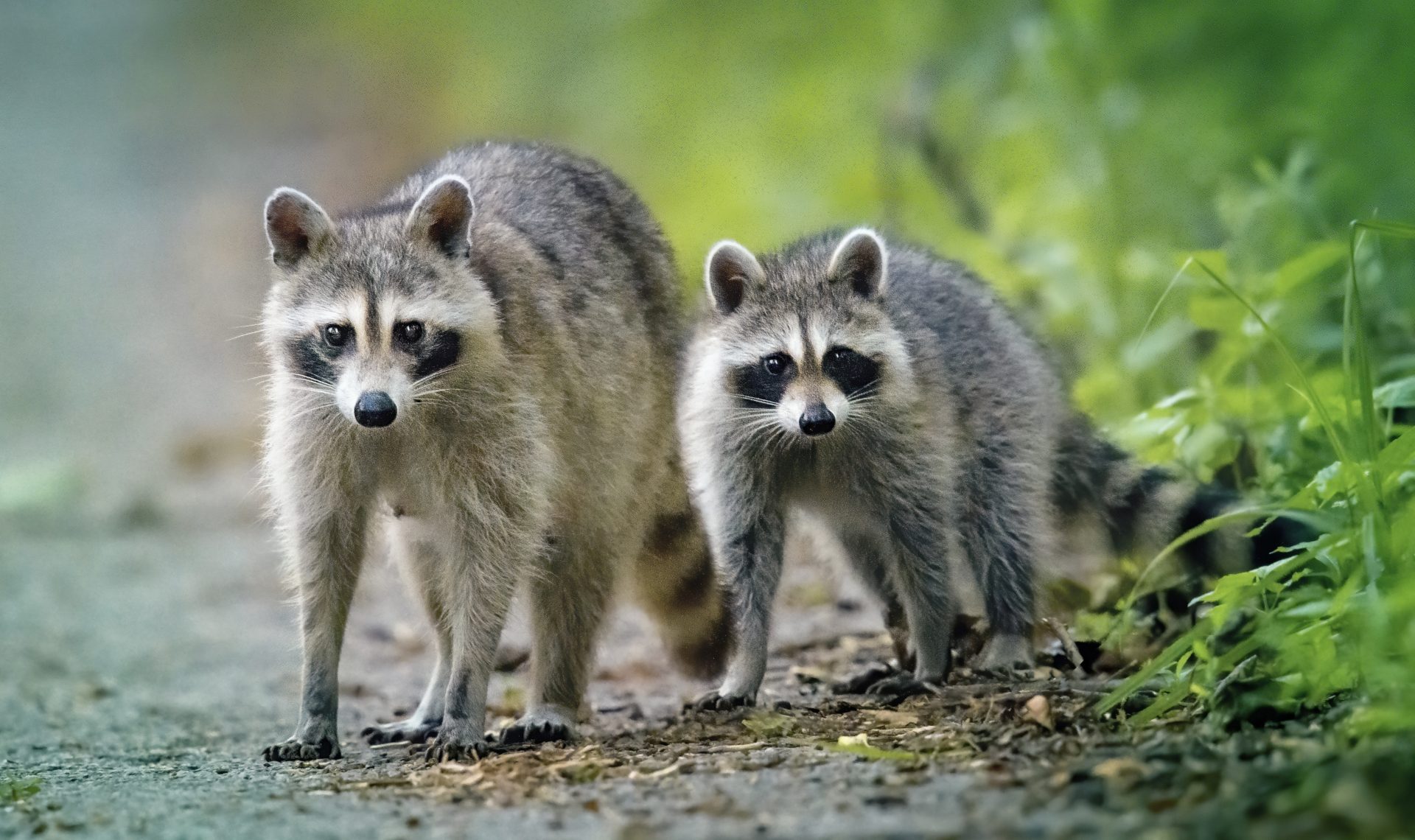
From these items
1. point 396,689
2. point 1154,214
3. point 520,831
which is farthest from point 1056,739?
point 1154,214

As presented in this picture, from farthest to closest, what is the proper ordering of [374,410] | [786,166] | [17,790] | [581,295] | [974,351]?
1. [786,166]
2. [974,351]
3. [581,295]
4. [374,410]
5. [17,790]

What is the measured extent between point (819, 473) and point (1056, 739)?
1.77 metres

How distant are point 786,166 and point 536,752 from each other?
23.1 ft

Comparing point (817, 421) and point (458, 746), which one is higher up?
point (817, 421)

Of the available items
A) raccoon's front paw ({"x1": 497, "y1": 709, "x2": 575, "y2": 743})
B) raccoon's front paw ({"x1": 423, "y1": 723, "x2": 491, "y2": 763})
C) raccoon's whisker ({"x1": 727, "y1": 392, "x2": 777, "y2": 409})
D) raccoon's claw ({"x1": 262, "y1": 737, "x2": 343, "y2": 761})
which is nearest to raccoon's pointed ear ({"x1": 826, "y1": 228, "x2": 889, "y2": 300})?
raccoon's whisker ({"x1": 727, "y1": 392, "x2": 777, "y2": 409})

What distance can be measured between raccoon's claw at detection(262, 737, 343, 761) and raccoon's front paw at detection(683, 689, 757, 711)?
1104mm

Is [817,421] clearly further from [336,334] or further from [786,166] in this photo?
[786,166]

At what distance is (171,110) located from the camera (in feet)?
68.4

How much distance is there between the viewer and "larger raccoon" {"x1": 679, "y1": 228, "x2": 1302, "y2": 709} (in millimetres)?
4879

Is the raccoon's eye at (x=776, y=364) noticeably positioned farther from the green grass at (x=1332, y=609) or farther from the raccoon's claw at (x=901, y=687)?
the green grass at (x=1332, y=609)

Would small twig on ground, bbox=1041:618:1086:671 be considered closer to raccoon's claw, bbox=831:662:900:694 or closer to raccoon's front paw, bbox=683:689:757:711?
raccoon's claw, bbox=831:662:900:694

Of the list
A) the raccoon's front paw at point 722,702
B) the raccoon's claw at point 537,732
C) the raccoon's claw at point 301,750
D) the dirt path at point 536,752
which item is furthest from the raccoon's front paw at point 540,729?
the raccoon's claw at point 301,750

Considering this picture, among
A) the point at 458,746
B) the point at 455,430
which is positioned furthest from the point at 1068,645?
the point at 455,430

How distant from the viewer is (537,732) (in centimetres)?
467
